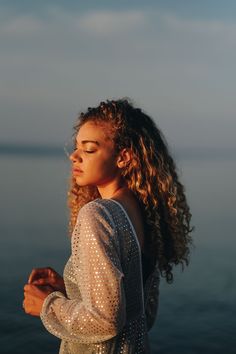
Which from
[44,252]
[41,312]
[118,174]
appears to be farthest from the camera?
[44,252]

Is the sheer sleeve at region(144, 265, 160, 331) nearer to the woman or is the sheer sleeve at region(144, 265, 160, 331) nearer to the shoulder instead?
the woman

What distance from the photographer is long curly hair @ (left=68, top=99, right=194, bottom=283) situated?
110 inches

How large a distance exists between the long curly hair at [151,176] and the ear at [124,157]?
0.6 inches

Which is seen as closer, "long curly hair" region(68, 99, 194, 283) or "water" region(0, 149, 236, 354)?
"long curly hair" region(68, 99, 194, 283)

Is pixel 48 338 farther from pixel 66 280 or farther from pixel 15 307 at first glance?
pixel 66 280

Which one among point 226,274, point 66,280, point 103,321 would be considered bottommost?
point 103,321

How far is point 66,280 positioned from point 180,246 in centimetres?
61

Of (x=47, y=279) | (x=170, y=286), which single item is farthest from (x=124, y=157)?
(x=170, y=286)

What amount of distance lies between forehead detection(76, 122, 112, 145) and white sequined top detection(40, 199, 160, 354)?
13.5 inches

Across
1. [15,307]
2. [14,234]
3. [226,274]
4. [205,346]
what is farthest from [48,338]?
[14,234]

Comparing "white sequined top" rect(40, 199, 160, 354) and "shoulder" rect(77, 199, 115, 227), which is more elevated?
"shoulder" rect(77, 199, 115, 227)

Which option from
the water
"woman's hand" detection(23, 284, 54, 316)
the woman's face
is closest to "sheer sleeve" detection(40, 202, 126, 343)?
"woman's hand" detection(23, 284, 54, 316)

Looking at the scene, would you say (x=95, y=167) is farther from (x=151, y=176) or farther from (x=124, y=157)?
(x=151, y=176)

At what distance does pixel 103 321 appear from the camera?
2400 millimetres
